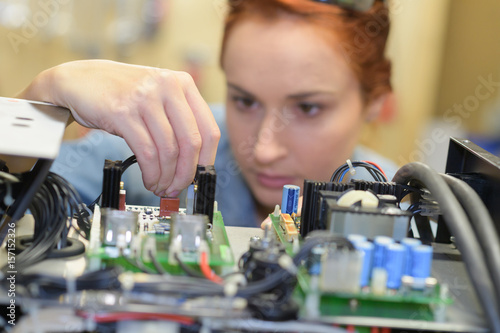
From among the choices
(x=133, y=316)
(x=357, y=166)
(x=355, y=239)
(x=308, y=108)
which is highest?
(x=308, y=108)

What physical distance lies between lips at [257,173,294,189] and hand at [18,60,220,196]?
898 mm

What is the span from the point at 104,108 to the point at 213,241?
377 mm

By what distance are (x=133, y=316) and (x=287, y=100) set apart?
4.38 ft

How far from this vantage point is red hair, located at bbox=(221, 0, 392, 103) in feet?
6.25

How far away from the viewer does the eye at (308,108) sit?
1906 millimetres

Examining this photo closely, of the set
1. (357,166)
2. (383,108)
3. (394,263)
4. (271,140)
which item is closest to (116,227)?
(394,263)

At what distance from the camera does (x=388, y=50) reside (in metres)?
2.07

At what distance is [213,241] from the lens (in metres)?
0.85

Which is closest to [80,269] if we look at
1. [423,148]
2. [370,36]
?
[370,36]

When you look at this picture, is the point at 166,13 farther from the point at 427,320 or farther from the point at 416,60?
the point at 427,320
